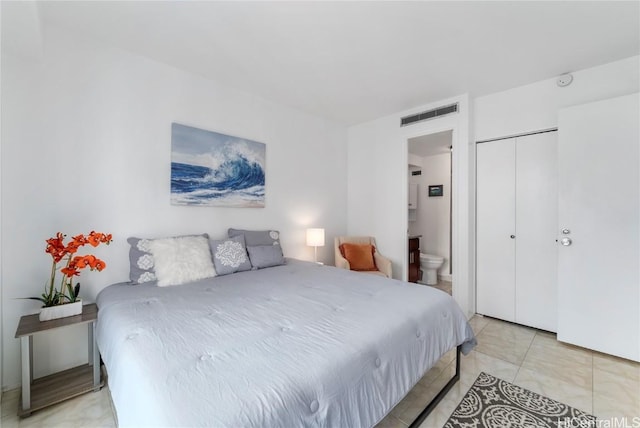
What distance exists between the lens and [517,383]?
6.48 feet

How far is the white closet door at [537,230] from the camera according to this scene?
2818 millimetres

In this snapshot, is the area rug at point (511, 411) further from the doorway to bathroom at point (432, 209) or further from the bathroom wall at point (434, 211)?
the bathroom wall at point (434, 211)

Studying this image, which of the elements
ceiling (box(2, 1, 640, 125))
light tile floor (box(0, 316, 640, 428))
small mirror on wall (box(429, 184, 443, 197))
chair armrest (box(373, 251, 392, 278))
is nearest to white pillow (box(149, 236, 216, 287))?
light tile floor (box(0, 316, 640, 428))

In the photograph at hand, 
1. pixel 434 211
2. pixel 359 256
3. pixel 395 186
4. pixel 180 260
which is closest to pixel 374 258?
pixel 359 256

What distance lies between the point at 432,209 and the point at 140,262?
15.9 feet

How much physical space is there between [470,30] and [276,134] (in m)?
2.22

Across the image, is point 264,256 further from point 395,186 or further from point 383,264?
point 395,186

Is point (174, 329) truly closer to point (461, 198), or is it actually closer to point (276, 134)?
point (276, 134)

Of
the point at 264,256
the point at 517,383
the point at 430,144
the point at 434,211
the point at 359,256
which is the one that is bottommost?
the point at 517,383

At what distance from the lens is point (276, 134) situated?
3432 millimetres

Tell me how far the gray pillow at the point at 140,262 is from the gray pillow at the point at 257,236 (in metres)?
0.84

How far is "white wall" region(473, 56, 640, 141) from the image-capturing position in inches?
95.8

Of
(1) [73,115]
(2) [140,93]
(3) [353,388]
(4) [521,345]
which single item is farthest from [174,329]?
(4) [521,345]

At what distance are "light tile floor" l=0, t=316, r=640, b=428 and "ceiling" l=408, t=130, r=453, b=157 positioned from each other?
276cm
